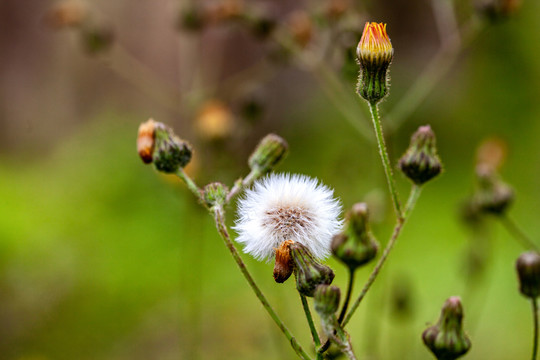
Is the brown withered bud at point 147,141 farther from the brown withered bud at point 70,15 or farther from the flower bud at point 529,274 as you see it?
the brown withered bud at point 70,15

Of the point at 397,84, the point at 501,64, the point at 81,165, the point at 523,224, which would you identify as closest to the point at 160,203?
the point at 81,165

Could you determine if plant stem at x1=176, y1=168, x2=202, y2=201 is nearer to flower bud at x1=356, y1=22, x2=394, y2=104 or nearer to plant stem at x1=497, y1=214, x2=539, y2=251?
flower bud at x1=356, y1=22, x2=394, y2=104

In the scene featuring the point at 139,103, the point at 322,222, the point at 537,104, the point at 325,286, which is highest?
the point at 139,103

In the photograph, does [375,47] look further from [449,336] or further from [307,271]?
[449,336]

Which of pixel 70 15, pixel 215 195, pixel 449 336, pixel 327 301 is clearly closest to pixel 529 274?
pixel 449 336

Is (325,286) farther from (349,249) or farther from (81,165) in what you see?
(81,165)
